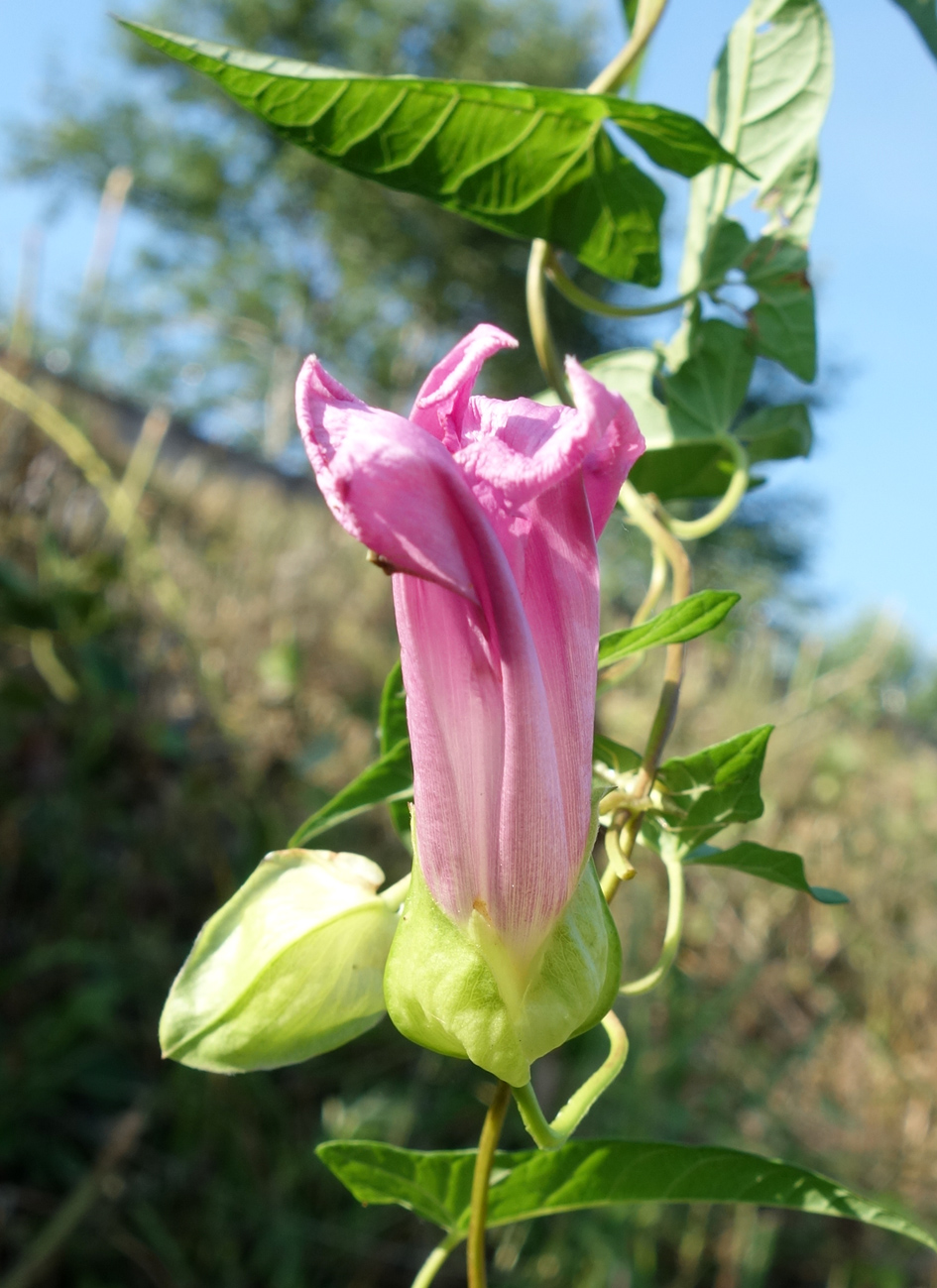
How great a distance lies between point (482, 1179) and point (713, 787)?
118mm

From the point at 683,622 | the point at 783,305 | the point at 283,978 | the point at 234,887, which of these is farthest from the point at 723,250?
the point at 234,887

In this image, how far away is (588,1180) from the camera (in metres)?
0.29

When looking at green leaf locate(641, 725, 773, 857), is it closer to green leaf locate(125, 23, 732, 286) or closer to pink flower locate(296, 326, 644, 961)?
pink flower locate(296, 326, 644, 961)

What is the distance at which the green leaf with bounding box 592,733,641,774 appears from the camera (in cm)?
27

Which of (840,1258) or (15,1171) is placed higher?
(840,1258)

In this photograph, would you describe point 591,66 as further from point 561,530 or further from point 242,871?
point 561,530

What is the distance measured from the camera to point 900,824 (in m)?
2.53

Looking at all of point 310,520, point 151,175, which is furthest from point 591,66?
point 310,520

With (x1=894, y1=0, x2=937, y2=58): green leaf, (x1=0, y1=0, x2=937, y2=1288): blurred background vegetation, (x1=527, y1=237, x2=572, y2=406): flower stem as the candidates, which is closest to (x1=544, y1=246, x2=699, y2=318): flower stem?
(x1=527, y1=237, x2=572, y2=406): flower stem

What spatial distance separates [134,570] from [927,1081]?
1775mm

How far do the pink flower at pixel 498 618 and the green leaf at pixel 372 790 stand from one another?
0.33ft

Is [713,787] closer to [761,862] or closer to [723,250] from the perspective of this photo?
[761,862]

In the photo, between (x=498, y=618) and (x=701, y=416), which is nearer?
(x=498, y=618)

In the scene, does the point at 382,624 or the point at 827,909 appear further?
the point at 382,624
